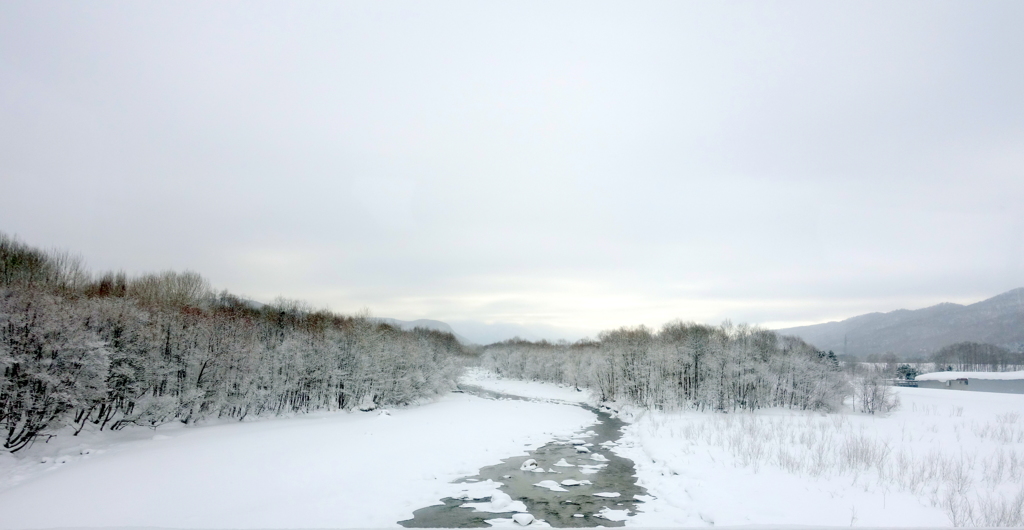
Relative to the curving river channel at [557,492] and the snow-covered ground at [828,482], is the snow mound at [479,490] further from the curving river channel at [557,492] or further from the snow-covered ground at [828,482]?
the snow-covered ground at [828,482]

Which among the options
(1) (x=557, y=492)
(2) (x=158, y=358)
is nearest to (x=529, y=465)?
(1) (x=557, y=492)

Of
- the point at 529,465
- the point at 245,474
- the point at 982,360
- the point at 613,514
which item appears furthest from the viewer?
the point at 982,360

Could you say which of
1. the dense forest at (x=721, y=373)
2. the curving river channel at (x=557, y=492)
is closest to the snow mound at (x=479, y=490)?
the curving river channel at (x=557, y=492)

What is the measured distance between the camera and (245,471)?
63.0 feet

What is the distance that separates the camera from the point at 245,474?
61.3 ft

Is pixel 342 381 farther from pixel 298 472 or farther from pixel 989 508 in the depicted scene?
pixel 989 508

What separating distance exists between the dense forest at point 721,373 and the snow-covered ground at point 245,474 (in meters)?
35.1

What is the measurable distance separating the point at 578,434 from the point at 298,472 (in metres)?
22.9

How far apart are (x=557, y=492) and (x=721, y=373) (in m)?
48.9

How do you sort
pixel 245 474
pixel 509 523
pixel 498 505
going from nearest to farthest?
pixel 509 523, pixel 498 505, pixel 245 474

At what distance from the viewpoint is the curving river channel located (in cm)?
1456

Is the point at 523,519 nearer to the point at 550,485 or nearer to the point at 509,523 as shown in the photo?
the point at 509,523

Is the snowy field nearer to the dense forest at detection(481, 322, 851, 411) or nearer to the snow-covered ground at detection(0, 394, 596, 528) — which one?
the snow-covered ground at detection(0, 394, 596, 528)

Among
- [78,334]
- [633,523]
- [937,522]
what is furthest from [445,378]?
[937,522]
